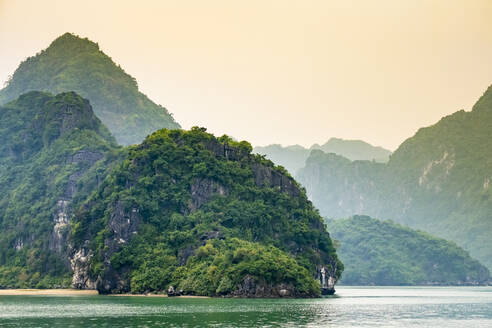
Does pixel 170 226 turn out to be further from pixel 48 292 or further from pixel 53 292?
pixel 48 292

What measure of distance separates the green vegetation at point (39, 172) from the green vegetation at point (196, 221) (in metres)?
15.3

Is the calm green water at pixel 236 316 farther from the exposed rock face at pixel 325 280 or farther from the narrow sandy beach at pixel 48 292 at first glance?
the exposed rock face at pixel 325 280

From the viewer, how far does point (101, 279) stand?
4235 inches

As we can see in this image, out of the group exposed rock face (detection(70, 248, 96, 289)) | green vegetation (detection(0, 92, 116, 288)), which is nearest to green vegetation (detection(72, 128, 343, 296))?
exposed rock face (detection(70, 248, 96, 289))

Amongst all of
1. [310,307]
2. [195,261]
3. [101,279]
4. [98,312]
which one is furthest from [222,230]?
[98,312]

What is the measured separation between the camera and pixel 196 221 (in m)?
112

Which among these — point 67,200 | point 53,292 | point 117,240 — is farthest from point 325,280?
point 67,200

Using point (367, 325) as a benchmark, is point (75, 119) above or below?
above

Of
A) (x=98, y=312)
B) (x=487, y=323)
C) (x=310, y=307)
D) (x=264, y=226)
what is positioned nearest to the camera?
(x=487, y=323)

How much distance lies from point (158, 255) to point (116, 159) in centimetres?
Answer: 4180

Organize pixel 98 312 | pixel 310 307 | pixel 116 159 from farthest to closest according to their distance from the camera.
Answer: pixel 116 159, pixel 310 307, pixel 98 312

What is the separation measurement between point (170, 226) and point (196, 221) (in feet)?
12.3

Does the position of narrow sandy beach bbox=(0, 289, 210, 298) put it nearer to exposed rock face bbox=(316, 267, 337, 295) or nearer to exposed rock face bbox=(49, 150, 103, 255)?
exposed rock face bbox=(49, 150, 103, 255)

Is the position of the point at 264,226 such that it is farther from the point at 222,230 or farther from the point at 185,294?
the point at 185,294
